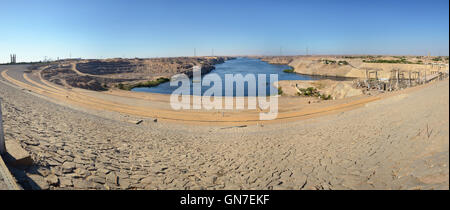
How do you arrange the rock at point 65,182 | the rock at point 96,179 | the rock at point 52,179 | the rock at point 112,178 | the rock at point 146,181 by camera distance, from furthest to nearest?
the rock at point 146,181
the rock at point 112,178
the rock at point 96,179
the rock at point 65,182
the rock at point 52,179

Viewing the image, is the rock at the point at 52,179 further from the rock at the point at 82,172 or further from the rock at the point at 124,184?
the rock at the point at 124,184

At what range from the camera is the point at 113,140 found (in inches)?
430

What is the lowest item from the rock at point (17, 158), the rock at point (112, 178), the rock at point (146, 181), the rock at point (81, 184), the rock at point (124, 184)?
the rock at point (146, 181)

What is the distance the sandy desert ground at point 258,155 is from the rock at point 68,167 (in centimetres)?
3

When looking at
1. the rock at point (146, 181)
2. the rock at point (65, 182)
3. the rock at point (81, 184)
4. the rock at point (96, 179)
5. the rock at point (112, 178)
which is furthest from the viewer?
the rock at point (146, 181)

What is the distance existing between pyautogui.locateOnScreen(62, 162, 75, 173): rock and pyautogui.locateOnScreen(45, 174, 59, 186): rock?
1.78ft

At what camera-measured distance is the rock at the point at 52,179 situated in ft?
17.6

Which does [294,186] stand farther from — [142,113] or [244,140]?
[142,113]

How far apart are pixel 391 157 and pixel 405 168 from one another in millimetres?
1145

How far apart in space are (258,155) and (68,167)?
6654mm

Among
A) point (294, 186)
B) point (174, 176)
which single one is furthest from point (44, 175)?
point (294, 186)

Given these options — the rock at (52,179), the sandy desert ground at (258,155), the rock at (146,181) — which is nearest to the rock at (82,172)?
the sandy desert ground at (258,155)

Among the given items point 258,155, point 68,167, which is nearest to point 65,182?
point 68,167

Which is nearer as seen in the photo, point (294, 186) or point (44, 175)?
point (44, 175)
